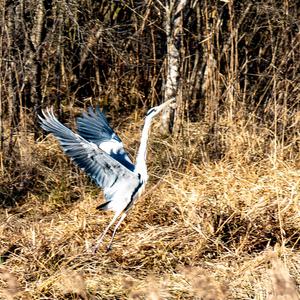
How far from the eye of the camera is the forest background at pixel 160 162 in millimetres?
4344

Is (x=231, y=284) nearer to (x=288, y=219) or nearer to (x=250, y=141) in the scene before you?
(x=288, y=219)

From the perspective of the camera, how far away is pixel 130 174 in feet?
16.0

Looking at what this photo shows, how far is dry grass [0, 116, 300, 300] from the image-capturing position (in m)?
4.16

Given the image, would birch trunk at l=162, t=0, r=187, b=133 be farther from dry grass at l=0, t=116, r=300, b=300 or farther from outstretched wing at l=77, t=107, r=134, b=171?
outstretched wing at l=77, t=107, r=134, b=171

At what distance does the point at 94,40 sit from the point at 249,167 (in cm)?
218

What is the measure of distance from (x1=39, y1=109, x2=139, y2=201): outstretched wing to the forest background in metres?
0.35

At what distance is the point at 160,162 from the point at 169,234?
1.43m

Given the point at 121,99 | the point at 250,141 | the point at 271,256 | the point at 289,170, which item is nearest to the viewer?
the point at 271,256

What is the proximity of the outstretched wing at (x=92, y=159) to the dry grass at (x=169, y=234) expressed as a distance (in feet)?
1.13

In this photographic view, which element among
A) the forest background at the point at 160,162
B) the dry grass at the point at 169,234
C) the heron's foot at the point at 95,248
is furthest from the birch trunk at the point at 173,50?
the heron's foot at the point at 95,248

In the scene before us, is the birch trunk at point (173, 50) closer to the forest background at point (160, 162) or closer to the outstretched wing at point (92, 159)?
the forest background at point (160, 162)

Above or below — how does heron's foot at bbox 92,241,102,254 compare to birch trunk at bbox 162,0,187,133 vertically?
below

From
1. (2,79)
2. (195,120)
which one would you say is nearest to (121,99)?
(195,120)

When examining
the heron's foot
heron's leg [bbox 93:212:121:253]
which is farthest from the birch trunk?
the heron's foot
